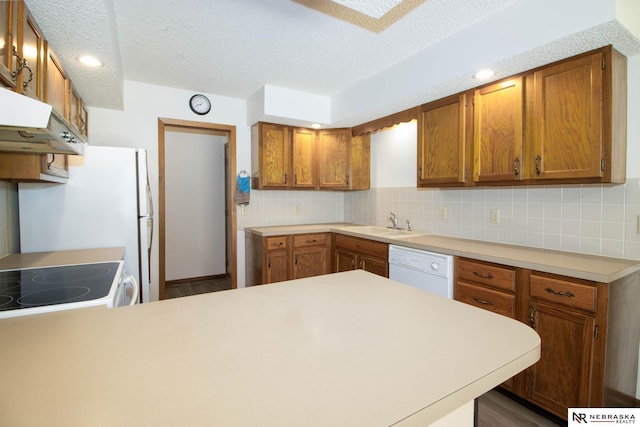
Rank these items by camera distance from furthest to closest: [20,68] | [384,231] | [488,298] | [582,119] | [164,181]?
[384,231] → [164,181] → [488,298] → [582,119] → [20,68]

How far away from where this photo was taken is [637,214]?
1813mm

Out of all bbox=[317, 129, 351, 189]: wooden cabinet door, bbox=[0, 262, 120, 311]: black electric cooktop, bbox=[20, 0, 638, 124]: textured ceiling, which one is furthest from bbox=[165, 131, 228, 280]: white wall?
bbox=[0, 262, 120, 311]: black electric cooktop

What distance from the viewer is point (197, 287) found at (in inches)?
176

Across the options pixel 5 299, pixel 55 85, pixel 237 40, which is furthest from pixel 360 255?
pixel 55 85

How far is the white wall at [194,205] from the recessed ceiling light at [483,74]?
12.2 feet

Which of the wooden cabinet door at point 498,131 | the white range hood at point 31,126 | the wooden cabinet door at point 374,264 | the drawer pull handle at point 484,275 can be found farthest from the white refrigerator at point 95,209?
the wooden cabinet door at point 498,131

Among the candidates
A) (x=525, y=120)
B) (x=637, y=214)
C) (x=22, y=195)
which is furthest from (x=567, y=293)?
(x=22, y=195)

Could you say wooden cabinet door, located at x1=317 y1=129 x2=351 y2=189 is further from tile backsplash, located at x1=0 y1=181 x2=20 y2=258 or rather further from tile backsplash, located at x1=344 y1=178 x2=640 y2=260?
tile backsplash, located at x1=0 y1=181 x2=20 y2=258

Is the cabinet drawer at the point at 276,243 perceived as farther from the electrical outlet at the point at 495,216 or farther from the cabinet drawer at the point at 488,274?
the electrical outlet at the point at 495,216

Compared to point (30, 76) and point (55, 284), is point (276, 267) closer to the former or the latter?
point (55, 284)

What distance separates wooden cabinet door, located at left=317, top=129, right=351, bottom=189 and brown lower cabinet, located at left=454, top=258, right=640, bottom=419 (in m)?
2.24

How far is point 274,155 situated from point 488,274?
96.9 inches

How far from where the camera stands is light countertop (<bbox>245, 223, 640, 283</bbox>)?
1.60 m

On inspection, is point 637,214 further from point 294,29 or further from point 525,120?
point 294,29
